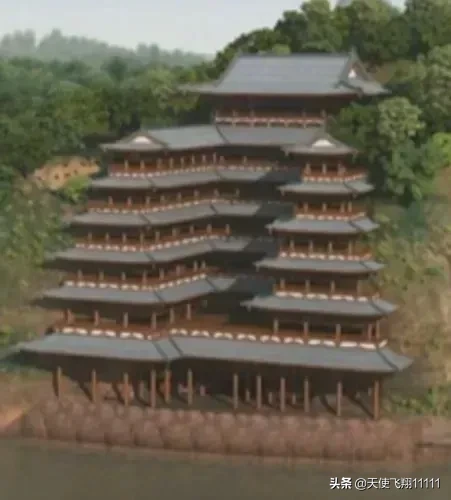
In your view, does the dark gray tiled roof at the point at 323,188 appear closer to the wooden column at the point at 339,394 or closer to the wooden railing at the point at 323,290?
the wooden railing at the point at 323,290

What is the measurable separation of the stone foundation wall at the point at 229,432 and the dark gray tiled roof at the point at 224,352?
2.29m

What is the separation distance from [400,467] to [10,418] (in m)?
17.0

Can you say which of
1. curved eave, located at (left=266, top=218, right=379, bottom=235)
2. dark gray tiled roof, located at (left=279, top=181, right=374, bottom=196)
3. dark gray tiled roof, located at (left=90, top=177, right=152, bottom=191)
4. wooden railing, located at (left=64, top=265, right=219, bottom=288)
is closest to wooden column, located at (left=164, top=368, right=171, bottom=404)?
wooden railing, located at (left=64, top=265, right=219, bottom=288)

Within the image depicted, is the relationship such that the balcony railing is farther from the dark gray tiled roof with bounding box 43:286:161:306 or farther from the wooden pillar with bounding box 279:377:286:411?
the wooden pillar with bounding box 279:377:286:411

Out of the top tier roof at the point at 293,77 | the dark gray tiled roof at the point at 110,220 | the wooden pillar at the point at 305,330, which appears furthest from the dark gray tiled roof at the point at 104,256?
the top tier roof at the point at 293,77

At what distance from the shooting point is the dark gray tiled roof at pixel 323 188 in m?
47.1

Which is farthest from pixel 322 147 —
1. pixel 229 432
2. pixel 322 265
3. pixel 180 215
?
pixel 229 432

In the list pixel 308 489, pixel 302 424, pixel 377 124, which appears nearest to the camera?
pixel 308 489

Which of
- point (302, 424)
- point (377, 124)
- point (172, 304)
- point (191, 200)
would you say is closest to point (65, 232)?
point (191, 200)

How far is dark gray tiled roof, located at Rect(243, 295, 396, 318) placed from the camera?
146ft

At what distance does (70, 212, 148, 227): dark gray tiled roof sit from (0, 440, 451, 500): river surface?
10446mm

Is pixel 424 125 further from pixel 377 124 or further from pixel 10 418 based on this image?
pixel 10 418

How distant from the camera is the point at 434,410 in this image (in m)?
46.1

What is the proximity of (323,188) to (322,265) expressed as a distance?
147 inches
